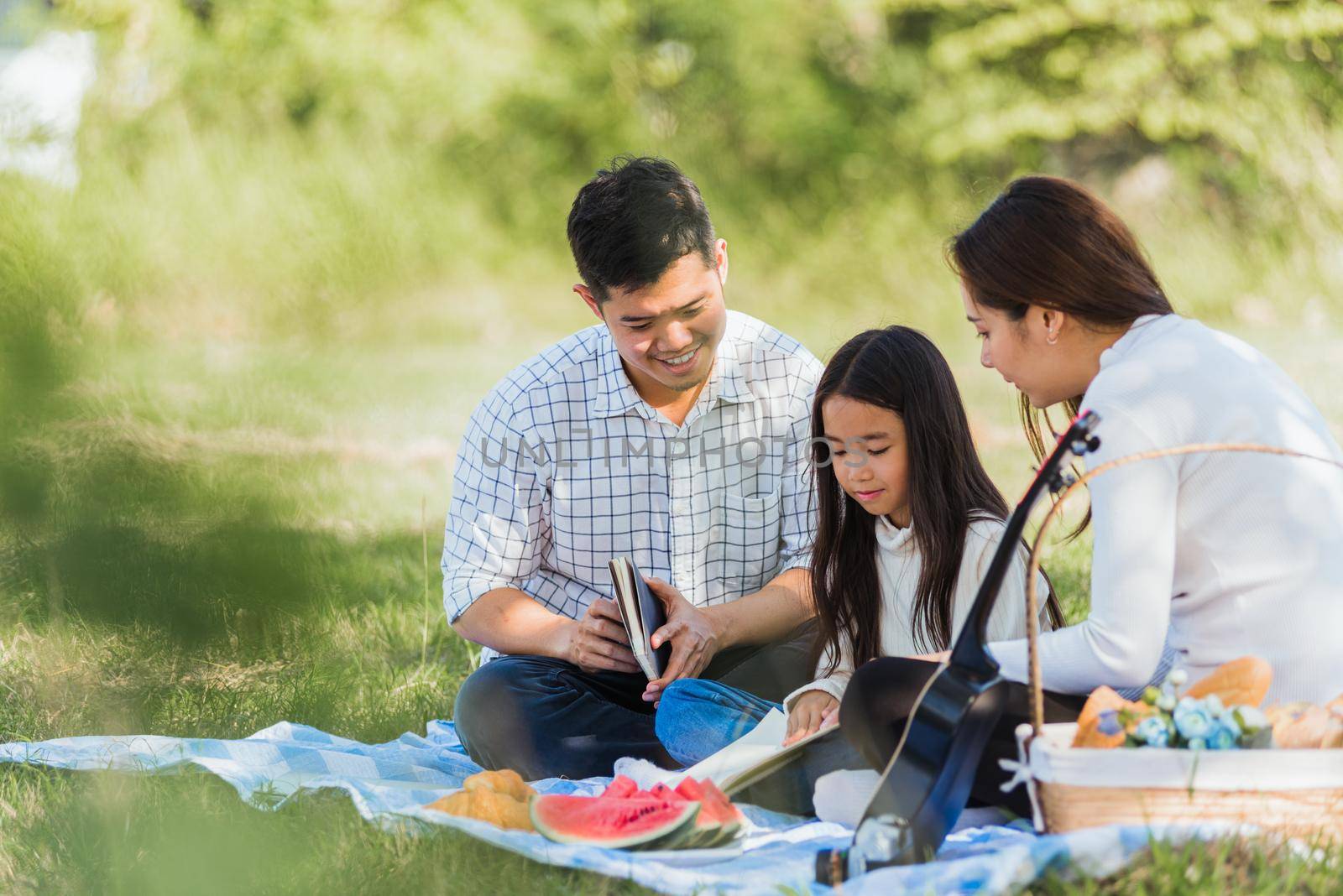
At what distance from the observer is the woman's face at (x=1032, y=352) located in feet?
7.90

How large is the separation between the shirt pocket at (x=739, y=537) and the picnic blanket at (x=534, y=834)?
2.05 feet

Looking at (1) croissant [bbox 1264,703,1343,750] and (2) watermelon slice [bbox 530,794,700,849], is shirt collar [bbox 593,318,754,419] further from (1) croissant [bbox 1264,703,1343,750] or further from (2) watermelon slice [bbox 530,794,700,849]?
(1) croissant [bbox 1264,703,1343,750]

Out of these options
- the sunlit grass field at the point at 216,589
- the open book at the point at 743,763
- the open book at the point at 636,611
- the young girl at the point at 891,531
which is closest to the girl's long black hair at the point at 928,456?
the young girl at the point at 891,531

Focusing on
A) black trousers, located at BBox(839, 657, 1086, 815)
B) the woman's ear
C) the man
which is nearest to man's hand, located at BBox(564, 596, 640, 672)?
the man

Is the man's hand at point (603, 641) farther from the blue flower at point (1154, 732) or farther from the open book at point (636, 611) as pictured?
the blue flower at point (1154, 732)

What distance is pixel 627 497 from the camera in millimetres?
3250

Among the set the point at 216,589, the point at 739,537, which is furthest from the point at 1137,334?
the point at 216,589

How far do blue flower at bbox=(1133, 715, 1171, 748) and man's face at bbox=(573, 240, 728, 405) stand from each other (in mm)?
1321

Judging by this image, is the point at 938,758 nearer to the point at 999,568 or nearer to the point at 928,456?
the point at 999,568

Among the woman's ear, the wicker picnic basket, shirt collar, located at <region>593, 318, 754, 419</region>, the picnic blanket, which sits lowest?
the picnic blanket

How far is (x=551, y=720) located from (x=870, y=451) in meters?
0.91

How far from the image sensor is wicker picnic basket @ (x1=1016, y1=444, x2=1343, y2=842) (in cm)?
197

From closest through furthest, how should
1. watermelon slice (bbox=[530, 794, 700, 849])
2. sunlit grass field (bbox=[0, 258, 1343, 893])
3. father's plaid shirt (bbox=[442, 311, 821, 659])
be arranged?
sunlit grass field (bbox=[0, 258, 1343, 893]), watermelon slice (bbox=[530, 794, 700, 849]), father's plaid shirt (bbox=[442, 311, 821, 659])

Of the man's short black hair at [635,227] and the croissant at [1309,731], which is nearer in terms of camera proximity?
the croissant at [1309,731]
